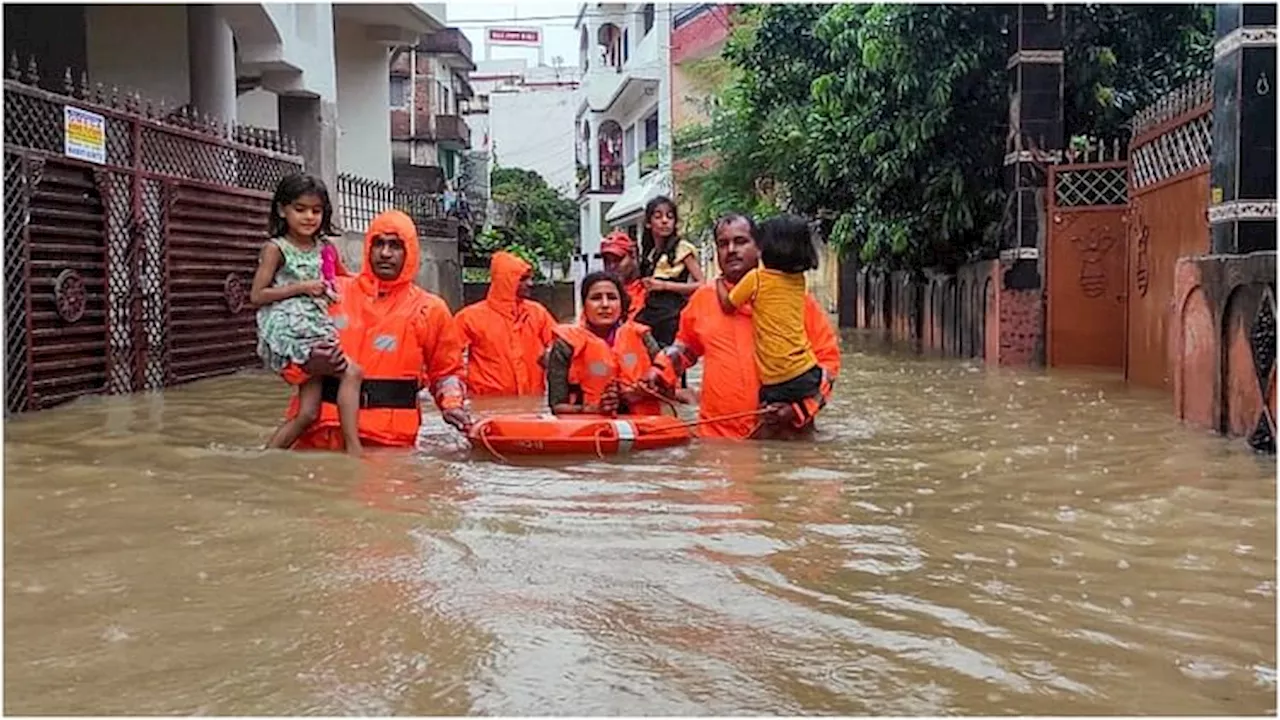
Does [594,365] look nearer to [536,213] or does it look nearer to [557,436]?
[557,436]

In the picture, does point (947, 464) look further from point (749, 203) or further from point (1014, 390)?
point (749, 203)

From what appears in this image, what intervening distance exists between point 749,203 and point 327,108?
8.74 m

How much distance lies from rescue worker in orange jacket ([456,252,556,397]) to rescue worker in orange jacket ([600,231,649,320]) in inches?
32.5

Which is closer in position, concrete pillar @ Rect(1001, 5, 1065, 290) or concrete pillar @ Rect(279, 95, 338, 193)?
concrete pillar @ Rect(1001, 5, 1065, 290)

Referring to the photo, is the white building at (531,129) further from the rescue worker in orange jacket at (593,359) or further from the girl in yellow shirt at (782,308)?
the girl in yellow shirt at (782,308)

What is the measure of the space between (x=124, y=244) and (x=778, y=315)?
210 inches

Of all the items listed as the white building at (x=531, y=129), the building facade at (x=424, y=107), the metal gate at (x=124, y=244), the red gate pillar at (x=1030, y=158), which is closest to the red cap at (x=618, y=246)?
the metal gate at (x=124, y=244)

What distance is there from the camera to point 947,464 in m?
6.15

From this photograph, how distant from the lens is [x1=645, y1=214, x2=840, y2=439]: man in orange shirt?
22.1 feet

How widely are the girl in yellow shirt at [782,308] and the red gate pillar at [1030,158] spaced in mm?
5971

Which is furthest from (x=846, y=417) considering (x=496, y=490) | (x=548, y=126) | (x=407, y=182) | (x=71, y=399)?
(x=548, y=126)

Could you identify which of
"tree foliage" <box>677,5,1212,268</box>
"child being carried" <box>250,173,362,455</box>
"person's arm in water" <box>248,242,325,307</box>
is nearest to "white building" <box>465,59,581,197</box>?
"tree foliage" <box>677,5,1212,268</box>

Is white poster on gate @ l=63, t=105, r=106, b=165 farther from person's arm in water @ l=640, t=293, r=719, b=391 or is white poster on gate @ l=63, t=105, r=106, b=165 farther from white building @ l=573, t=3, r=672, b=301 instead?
white building @ l=573, t=3, r=672, b=301

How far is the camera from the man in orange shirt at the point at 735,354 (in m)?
6.74
